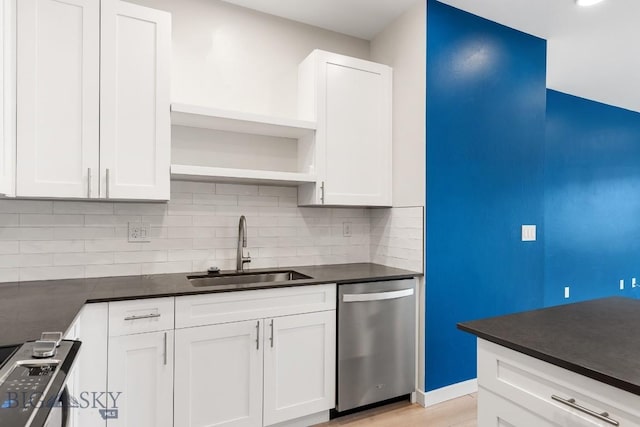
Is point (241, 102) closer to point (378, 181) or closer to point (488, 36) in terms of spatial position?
point (378, 181)

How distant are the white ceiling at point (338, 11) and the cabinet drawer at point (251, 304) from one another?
6.52ft

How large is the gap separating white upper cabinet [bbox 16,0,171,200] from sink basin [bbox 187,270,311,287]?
0.60m

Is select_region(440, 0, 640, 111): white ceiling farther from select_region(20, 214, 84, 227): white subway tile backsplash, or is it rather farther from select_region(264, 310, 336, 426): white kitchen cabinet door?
select_region(20, 214, 84, 227): white subway tile backsplash

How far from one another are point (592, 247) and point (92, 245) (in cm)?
547

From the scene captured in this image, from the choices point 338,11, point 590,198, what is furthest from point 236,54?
point 590,198

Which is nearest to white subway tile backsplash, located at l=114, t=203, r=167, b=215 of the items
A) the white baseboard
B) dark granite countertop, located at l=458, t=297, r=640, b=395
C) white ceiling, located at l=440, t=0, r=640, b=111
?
dark granite countertop, located at l=458, t=297, r=640, b=395

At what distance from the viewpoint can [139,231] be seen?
2234mm

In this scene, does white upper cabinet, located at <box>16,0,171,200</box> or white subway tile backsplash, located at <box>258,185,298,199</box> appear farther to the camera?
white subway tile backsplash, located at <box>258,185,298,199</box>

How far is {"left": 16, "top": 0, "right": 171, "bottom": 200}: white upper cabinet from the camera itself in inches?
68.4

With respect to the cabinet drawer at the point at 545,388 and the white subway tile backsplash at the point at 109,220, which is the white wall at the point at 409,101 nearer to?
the cabinet drawer at the point at 545,388

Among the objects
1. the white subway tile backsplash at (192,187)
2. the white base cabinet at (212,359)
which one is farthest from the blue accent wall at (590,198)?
the white subway tile backsplash at (192,187)

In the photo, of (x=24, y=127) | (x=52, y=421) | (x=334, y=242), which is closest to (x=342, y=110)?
(x=334, y=242)

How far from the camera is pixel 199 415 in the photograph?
71.8 inches

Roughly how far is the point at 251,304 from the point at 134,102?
4.25 feet
